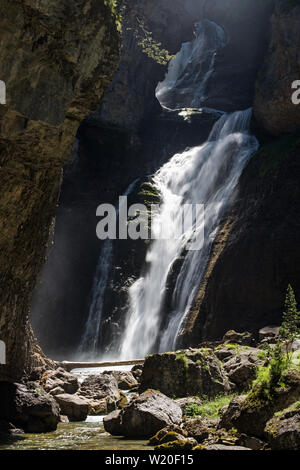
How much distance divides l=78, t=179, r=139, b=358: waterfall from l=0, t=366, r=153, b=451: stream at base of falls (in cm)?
1967

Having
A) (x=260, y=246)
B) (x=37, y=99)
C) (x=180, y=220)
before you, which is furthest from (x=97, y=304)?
(x=37, y=99)

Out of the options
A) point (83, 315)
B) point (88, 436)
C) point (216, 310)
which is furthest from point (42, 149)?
point (83, 315)

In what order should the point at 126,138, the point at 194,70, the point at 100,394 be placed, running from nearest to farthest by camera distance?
the point at 100,394
the point at 126,138
the point at 194,70

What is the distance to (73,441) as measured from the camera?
9.14 meters

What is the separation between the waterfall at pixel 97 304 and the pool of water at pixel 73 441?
19.7 metres

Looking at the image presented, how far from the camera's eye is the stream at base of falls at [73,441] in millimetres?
8352

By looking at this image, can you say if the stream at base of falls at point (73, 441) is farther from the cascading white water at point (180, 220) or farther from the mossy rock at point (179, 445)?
the cascading white water at point (180, 220)

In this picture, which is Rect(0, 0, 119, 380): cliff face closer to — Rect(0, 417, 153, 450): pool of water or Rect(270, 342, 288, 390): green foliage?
Rect(0, 417, 153, 450): pool of water

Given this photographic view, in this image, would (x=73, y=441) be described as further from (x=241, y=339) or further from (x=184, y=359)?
(x=241, y=339)

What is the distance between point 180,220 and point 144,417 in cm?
2277

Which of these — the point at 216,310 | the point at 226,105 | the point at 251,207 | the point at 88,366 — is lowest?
A: the point at 88,366

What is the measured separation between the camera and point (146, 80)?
4244 centimetres

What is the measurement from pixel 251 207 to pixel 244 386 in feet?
50.8
